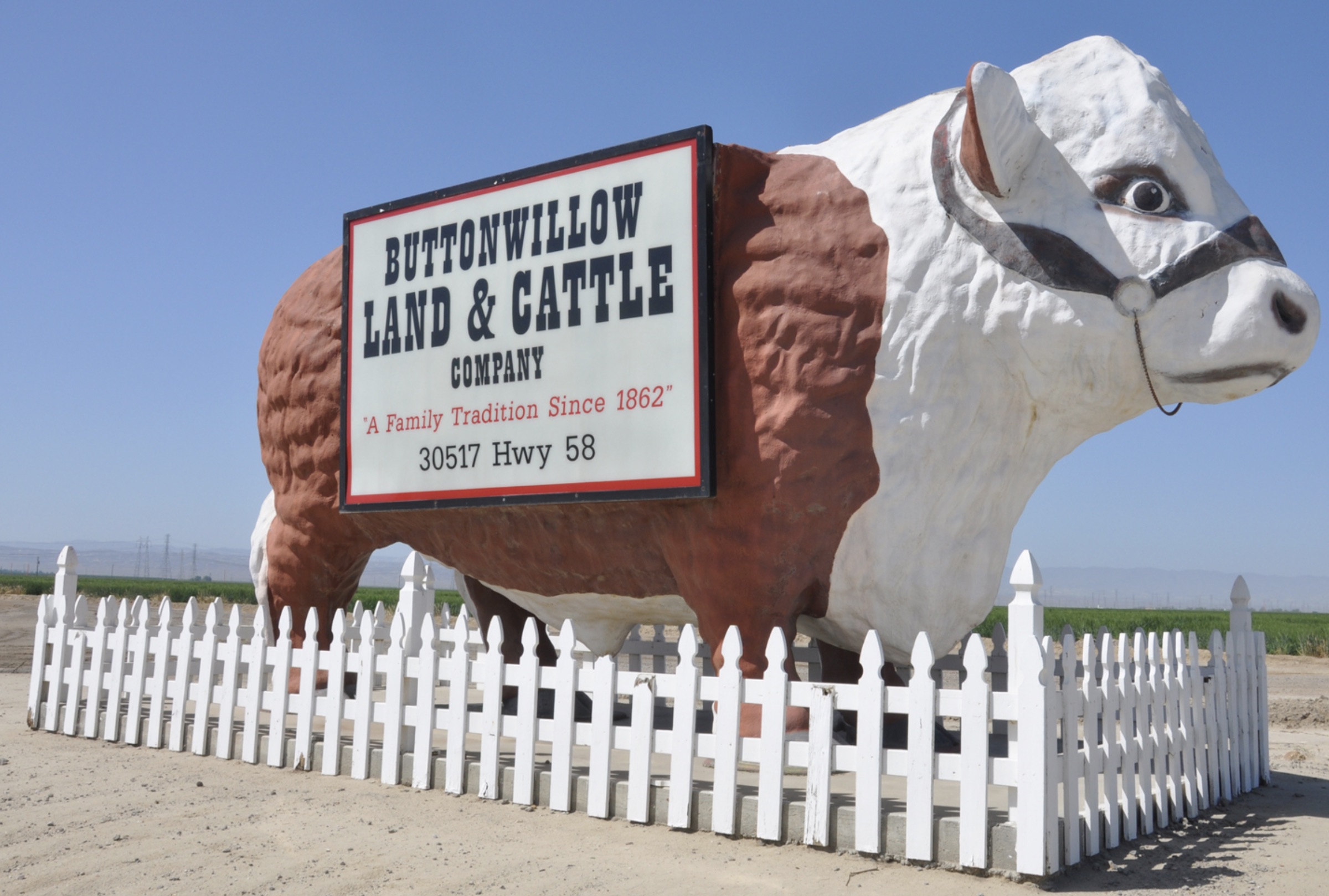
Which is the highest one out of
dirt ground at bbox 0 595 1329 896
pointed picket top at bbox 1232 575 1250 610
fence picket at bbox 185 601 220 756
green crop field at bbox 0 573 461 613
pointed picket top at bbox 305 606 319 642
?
pointed picket top at bbox 1232 575 1250 610

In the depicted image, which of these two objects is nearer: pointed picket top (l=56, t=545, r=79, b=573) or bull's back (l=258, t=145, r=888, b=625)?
bull's back (l=258, t=145, r=888, b=625)

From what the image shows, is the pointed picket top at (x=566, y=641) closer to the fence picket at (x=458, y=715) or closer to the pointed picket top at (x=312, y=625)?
the fence picket at (x=458, y=715)

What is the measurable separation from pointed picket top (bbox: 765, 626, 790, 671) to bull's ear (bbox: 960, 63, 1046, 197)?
2.22 m

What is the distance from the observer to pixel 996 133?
175 inches

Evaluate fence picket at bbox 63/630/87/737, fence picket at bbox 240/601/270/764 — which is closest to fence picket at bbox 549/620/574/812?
fence picket at bbox 240/601/270/764

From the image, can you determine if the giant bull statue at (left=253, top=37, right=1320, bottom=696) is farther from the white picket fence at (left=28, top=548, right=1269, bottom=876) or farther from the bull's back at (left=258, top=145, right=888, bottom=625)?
the white picket fence at (left=28, top=548, right=1269, bottom=876)

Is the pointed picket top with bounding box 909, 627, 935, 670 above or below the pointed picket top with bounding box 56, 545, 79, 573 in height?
below

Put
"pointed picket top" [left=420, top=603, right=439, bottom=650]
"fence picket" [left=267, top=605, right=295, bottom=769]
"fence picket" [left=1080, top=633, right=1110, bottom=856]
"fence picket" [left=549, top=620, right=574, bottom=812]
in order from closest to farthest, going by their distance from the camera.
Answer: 1. "fence picket" [left=1080, top=633, right=1110, bottom=856]
2. "fence picket" [left=549, top=620, right=574, bottom=812]
3. "pointed picket top" [left=420, top=603, right=439, bottom=650]
4. "fence picket" [left=267, top=605, right=295, bottom=769]

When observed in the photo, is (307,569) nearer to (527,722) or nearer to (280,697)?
(280,697)

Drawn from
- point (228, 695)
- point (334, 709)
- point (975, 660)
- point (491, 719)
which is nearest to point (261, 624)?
point (228, 695)

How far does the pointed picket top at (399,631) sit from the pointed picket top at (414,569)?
56cm

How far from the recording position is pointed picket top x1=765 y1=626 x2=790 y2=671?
4.07m

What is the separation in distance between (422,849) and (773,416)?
235cm

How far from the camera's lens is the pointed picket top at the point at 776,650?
13.3 ft
